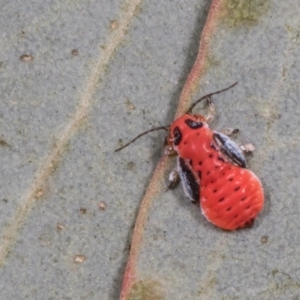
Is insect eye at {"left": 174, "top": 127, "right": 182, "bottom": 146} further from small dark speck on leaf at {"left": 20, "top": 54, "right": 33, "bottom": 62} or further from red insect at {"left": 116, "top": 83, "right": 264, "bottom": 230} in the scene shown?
small dark speck on leaf at {"left": 20, "top": 54, "right": 33, "bottom": 62}

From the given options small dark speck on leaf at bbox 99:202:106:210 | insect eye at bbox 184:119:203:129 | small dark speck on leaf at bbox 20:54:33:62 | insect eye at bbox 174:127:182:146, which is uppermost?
small dark speck on leaf at bbox 20:54:33:62

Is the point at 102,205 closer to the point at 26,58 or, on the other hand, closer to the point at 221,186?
the point at 221,186

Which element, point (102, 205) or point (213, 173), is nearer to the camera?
point (213, 173)

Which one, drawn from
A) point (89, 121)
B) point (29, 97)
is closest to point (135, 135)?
point (89, 121)

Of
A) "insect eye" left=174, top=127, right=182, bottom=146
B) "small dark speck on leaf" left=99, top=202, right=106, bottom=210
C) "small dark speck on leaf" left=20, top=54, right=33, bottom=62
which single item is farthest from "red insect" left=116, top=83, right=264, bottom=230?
"small dark speck on leaf" left=20, top=54, right=33, bottom=62

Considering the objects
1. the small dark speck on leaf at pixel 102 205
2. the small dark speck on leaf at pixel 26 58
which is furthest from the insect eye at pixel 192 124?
the small dark speck on leaf at pixel 26 58

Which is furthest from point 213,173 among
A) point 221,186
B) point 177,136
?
point 177,136

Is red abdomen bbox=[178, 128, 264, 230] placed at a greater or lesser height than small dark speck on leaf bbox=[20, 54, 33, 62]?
lesser

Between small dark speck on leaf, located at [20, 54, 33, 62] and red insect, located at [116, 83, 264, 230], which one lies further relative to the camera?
small dark speck on leaf, located at [20, 54, 33, 62]
